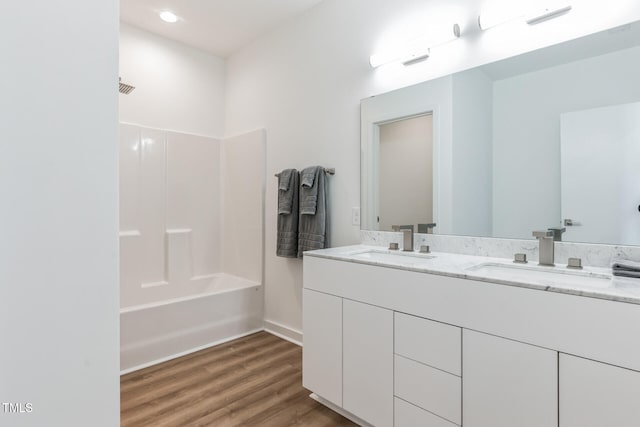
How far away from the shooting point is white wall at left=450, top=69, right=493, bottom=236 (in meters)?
1.74

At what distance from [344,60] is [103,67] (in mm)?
2020

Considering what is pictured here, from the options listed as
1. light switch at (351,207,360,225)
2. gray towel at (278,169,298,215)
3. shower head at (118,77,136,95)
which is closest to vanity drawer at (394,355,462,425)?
light switch at (351,207,360,225)

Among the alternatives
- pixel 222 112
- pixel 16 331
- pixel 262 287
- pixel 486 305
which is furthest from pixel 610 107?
pixel 222 112

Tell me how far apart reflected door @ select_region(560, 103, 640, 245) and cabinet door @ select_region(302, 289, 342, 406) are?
1174 millimetres

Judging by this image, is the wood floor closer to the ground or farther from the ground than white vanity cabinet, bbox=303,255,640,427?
closer to the ground

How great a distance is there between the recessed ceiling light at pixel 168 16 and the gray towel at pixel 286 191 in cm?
159

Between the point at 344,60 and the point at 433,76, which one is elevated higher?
the point at 344,60

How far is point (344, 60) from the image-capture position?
7.77ft

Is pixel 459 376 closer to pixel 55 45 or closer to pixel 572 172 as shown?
pixel 572 172

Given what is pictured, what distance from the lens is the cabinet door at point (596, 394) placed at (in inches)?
37.0

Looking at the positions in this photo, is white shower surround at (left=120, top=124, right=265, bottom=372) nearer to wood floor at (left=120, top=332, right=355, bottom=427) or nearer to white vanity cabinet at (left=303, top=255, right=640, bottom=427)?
wood floor at (left=120, top=332, right=355, bottom=427)

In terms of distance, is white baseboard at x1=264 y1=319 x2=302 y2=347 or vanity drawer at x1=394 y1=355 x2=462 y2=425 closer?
vanity drawer at x1=394 y1=355 x2=462 y2=425

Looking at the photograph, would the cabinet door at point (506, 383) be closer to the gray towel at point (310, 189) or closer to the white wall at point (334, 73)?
the white wall at point (334, 73)

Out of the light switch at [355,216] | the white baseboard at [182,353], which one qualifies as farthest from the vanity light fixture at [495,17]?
the white baseboard at [182,353]
